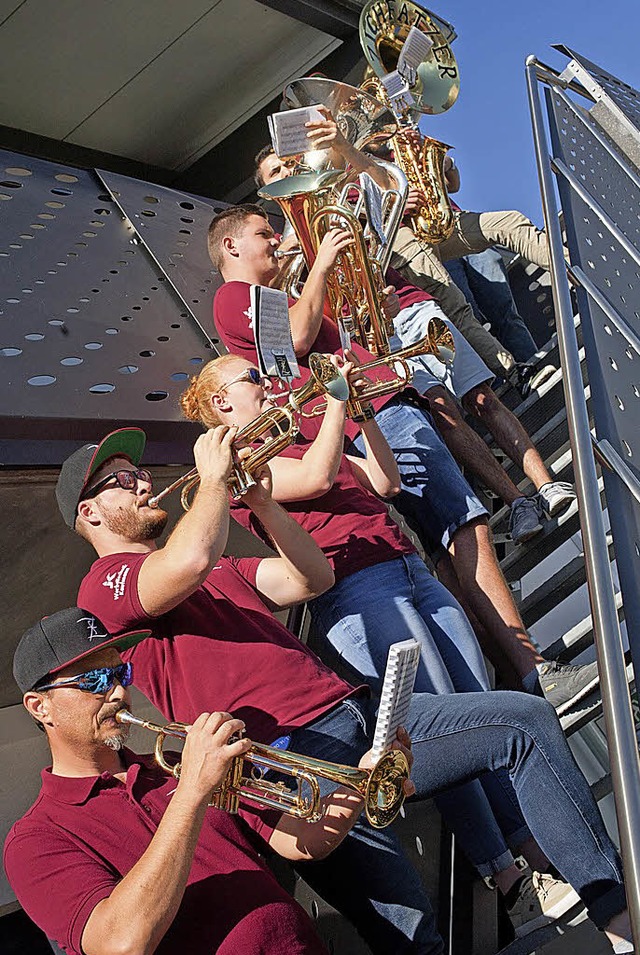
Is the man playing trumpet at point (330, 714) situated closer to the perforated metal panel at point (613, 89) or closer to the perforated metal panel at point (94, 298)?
the perforated metal panel at point (94, 298)

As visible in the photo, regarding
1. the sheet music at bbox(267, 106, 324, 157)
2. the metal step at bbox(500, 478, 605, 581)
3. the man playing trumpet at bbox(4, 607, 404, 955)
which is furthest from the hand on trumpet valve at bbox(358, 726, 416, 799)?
the sheet music at bbox(267, 106, 324, 157)

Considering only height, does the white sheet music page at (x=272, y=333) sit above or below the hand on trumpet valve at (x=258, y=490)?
above

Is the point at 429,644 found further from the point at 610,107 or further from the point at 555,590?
the point at 610,107

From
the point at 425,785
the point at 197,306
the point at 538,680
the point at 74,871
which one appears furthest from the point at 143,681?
the point at 197,306

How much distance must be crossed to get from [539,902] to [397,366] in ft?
5.21

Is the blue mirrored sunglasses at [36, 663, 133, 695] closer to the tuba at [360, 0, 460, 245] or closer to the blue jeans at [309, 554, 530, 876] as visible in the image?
the blue jeans at [309, 554, 530, 876]

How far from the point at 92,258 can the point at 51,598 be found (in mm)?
1704

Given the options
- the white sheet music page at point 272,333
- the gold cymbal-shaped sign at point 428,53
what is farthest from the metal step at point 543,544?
the gold cymbal-shaped sign at point 428,53

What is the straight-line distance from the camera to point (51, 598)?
3213 millimetres

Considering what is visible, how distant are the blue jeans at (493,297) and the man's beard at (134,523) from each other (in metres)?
2.96

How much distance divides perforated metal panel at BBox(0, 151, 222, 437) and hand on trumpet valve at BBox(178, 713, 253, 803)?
1553mm

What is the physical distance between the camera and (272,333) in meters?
2.44

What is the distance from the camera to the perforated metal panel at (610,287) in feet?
6.21

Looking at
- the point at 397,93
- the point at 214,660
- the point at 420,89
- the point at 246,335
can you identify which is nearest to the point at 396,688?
the point at 214,660
